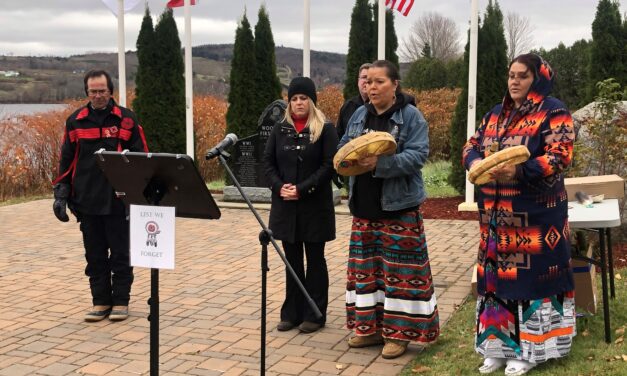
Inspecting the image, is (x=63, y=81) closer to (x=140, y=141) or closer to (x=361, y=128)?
(x=140, y=141)

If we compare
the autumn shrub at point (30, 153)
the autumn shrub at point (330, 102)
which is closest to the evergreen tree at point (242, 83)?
the autumn shrub at point (30, 153)

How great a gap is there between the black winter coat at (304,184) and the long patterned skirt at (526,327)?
1396mm

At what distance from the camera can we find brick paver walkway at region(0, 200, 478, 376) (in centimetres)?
481

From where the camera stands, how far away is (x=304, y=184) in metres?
5.25

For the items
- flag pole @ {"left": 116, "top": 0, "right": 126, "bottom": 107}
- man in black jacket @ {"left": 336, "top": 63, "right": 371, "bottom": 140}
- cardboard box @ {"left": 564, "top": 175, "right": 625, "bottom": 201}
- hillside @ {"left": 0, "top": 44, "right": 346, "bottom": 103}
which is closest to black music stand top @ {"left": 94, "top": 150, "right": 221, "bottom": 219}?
man in black jacket @ {"left": 336, "top": 63, "right": 371, "bottom": 140}

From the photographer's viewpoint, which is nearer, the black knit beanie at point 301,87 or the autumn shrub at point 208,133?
the black knit beanie at point 301,87

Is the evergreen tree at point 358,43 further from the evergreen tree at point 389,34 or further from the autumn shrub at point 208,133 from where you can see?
the autumn shrub at point 208,133

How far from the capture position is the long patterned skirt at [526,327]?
4293mm

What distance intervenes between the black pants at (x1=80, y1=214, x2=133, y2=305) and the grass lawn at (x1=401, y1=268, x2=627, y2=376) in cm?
Result: 256

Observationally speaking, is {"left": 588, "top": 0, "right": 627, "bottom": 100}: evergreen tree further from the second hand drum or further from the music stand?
the music stand

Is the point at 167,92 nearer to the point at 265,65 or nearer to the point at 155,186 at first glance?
the point at 265,65

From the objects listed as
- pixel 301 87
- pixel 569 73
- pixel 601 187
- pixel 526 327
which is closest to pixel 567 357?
pixel 526 327

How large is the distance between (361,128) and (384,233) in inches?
29.3

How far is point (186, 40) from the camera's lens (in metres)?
13.8
